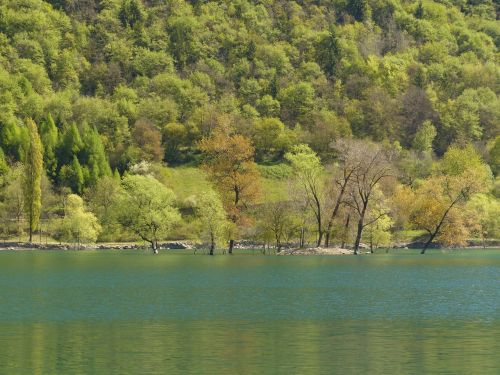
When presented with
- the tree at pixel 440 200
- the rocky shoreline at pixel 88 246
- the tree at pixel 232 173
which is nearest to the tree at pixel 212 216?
the tree at pixel 232 173

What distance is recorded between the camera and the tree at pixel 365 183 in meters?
130

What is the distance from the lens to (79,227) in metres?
150

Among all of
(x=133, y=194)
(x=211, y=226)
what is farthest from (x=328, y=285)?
(x=133, y=194)

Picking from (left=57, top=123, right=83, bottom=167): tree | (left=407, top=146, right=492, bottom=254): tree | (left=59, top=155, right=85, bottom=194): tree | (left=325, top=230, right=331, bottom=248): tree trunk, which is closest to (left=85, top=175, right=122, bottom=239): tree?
(left=59, top=155, right=85, bottom=194): tree

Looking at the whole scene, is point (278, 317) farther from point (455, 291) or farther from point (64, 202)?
point (64, 202)

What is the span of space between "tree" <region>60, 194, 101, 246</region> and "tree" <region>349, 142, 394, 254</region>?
3932 centimetres

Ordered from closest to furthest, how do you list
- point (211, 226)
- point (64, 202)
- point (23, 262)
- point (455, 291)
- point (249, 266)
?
point (455, 291) → point (249, 266) → point (23, 262) → point (211, 226) → point (64, 202)

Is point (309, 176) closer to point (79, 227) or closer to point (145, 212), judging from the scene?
point (145, 212)

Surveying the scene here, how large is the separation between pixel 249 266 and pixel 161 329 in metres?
51.2

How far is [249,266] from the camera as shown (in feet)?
328

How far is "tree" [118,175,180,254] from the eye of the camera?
135875 millimetres

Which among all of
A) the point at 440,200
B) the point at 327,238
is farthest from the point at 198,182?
the point at 440,200

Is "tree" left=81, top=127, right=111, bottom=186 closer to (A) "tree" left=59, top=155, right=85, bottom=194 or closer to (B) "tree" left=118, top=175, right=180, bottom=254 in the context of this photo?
(A) "tree" left=59, top=155, right=85, bottom=194

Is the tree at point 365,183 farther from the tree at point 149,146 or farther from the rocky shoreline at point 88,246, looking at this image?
the tree at point 149,146
